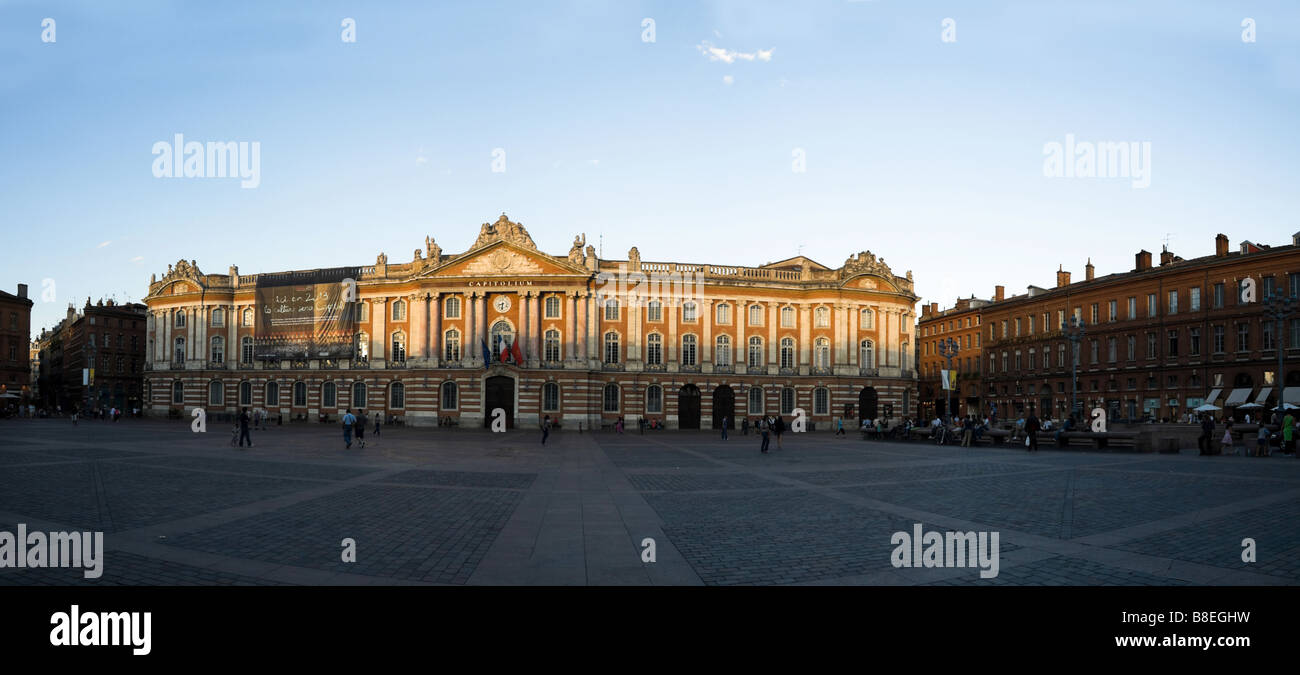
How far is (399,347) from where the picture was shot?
63.7 meters

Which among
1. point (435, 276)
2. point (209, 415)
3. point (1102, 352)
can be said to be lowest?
point (209, 415)

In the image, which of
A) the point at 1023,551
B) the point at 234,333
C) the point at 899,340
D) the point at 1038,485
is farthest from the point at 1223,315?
the point at 234,333

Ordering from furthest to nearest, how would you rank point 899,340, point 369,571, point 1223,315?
point 899,340, point 1223,315, point 369,571

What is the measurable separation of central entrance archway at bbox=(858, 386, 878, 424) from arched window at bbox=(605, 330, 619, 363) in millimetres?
22382

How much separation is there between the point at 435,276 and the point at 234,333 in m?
25.4

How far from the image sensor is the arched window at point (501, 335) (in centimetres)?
6012

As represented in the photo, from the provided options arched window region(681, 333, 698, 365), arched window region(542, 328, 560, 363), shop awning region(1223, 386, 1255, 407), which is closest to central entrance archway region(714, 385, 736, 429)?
arched window region(681, 333, 698, 365)

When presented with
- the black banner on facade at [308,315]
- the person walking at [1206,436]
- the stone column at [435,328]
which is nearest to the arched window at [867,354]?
the person walking at [1206,436]

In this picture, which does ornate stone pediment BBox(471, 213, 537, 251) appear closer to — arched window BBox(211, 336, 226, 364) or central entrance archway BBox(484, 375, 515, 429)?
central entrance archway BBox(484, 375, 515, 429)

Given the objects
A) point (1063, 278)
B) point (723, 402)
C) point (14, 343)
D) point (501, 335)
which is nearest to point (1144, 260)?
point (1063, 278)

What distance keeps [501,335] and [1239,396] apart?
5835cm

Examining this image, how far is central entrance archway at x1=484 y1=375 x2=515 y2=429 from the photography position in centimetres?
5894
